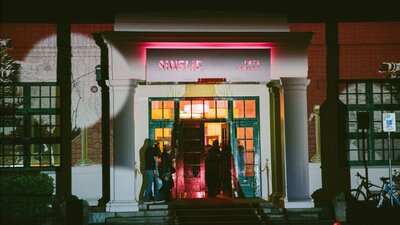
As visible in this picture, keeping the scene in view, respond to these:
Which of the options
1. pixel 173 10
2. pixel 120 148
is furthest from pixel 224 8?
pixel 120 148

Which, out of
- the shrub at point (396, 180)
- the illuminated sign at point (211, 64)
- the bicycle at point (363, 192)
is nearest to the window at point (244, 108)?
the illuminated sign at point (211, 64)

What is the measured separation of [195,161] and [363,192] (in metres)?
4.53

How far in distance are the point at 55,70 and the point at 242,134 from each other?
5176 mm

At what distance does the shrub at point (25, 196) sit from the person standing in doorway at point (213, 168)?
159 inches

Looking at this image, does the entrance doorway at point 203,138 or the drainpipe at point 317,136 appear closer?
the drainpipe at point 317,136

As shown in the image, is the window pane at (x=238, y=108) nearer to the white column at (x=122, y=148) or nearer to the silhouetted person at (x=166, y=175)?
the silhouetted person at (x=166, y=175)

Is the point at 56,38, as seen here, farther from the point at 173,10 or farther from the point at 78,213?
the point at 78,213

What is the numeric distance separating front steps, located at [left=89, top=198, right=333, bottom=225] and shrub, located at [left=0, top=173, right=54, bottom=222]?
1.21 metres

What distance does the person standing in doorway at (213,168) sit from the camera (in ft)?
53.5

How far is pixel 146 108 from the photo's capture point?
1658 centimetres

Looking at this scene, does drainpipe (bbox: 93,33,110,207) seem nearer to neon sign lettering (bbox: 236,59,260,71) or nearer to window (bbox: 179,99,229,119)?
window (bbox: 179,99,229,119)

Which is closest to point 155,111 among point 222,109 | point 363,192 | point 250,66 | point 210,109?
point 210,109

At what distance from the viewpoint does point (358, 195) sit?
15969 mm

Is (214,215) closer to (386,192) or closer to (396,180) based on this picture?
(386,192)
